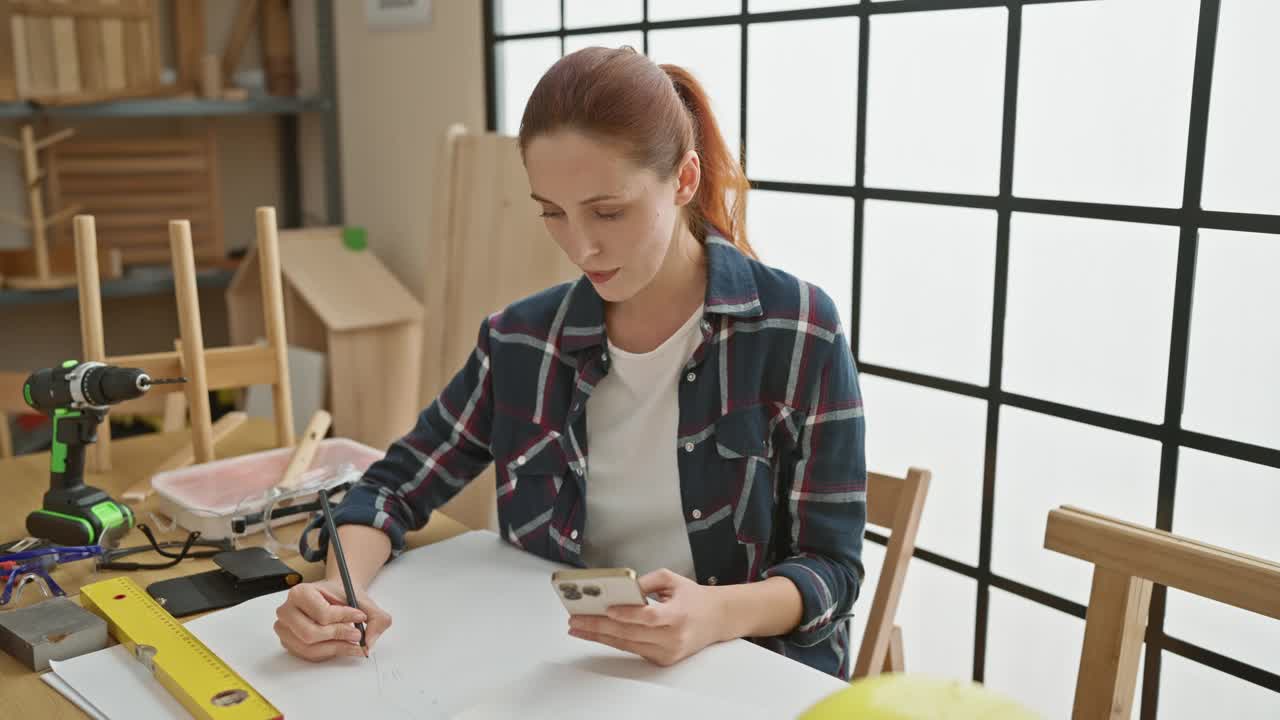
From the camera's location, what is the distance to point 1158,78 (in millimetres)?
1551

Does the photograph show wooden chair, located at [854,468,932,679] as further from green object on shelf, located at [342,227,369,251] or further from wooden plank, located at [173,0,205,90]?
wooden plank, located at [173,0,205,90]

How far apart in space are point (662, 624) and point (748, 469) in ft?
1.10

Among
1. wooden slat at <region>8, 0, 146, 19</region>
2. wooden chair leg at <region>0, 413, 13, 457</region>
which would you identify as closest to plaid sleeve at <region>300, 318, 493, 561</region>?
wooden chair leg at <region>0, 413, 13, 457</region>

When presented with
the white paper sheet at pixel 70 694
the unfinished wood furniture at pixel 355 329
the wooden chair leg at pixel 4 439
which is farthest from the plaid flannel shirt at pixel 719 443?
the unfinished wood furniture at pixel 355 329

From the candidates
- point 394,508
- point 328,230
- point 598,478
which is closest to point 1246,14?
point 598,478

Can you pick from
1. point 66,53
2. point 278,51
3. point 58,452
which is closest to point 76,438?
point 58,452

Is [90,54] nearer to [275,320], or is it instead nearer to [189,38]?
[189,38]

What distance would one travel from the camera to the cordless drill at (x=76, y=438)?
1.37m

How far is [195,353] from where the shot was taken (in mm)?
1644

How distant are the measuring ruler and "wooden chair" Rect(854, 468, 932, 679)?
29.9 inches

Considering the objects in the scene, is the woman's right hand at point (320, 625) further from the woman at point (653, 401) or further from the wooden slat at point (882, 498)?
the wooden slat at point (882, 498)

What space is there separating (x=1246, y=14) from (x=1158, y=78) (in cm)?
14

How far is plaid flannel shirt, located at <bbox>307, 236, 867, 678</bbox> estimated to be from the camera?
1257mm

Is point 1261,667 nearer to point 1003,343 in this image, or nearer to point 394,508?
point 1003,343
